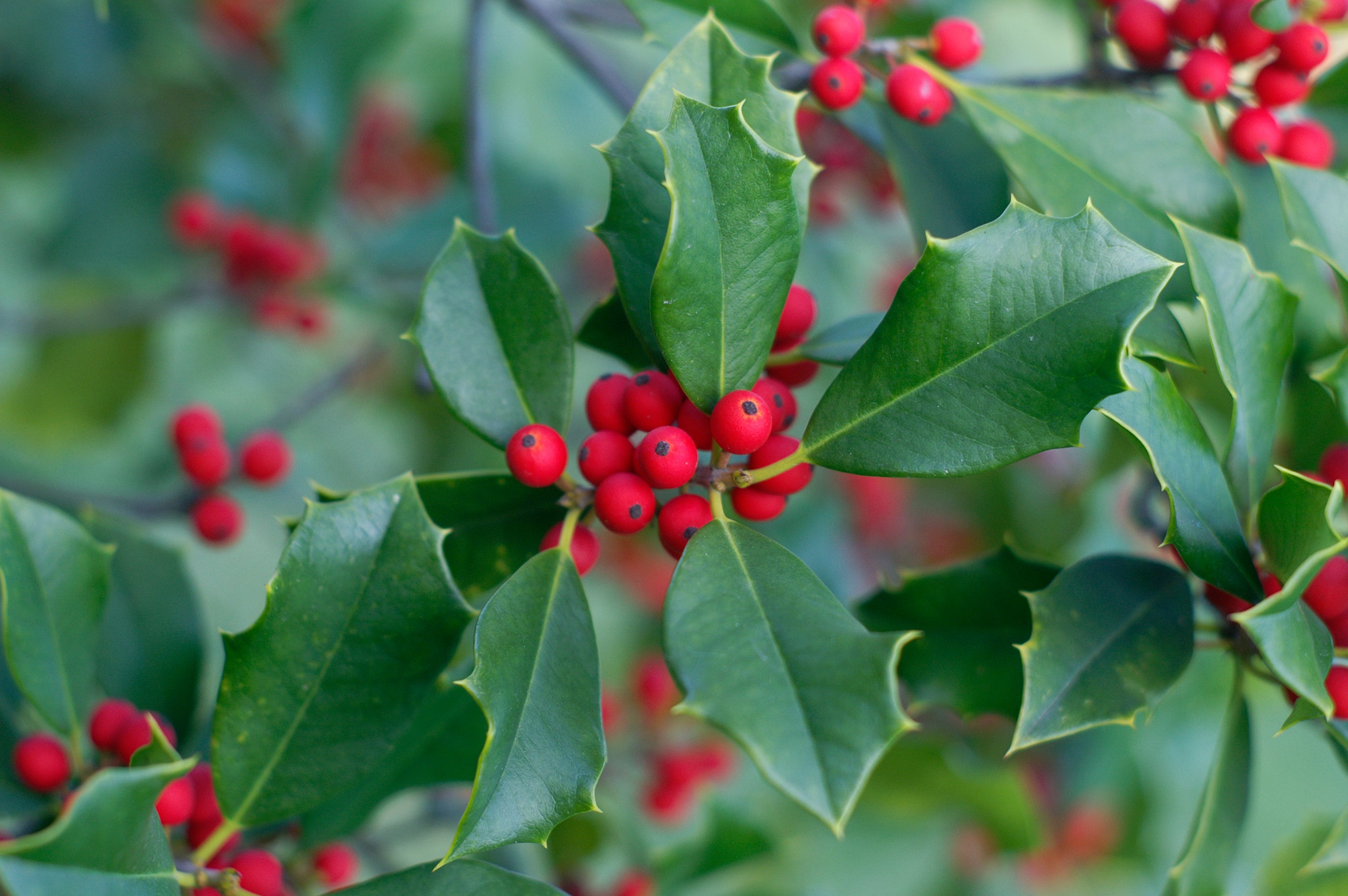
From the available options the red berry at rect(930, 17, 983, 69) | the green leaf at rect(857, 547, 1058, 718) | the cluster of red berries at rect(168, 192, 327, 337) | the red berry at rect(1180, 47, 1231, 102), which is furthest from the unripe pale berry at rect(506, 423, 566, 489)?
the cluster of red berries at rect(168, 192, 327, 337)

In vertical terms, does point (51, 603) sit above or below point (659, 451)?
below

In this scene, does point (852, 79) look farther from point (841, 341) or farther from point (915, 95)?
point (841, 341)

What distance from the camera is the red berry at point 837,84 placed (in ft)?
3.29

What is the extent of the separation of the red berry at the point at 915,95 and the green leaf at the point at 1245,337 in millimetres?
268

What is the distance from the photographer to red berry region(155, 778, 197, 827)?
874mm

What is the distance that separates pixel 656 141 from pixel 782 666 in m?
0.45

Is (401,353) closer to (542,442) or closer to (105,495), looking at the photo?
(105,495)

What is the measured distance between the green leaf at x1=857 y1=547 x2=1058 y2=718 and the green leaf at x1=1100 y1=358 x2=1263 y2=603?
0.57 ft

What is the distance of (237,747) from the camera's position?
0.86m

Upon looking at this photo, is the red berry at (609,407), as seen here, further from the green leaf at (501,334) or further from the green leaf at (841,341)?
the green leaf at (841,341)

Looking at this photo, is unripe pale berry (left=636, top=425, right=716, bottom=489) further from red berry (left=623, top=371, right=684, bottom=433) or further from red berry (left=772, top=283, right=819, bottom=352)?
red berry (left=772, top=283, right=819, bottom=352)

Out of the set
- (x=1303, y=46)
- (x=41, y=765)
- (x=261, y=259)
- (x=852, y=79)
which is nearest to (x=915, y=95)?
(x=852, y=79)

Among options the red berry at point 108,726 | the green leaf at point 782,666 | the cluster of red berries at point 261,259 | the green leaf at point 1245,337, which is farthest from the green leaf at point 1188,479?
the cluster of red berries at point 261,259

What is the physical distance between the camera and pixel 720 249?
2.49 feet
